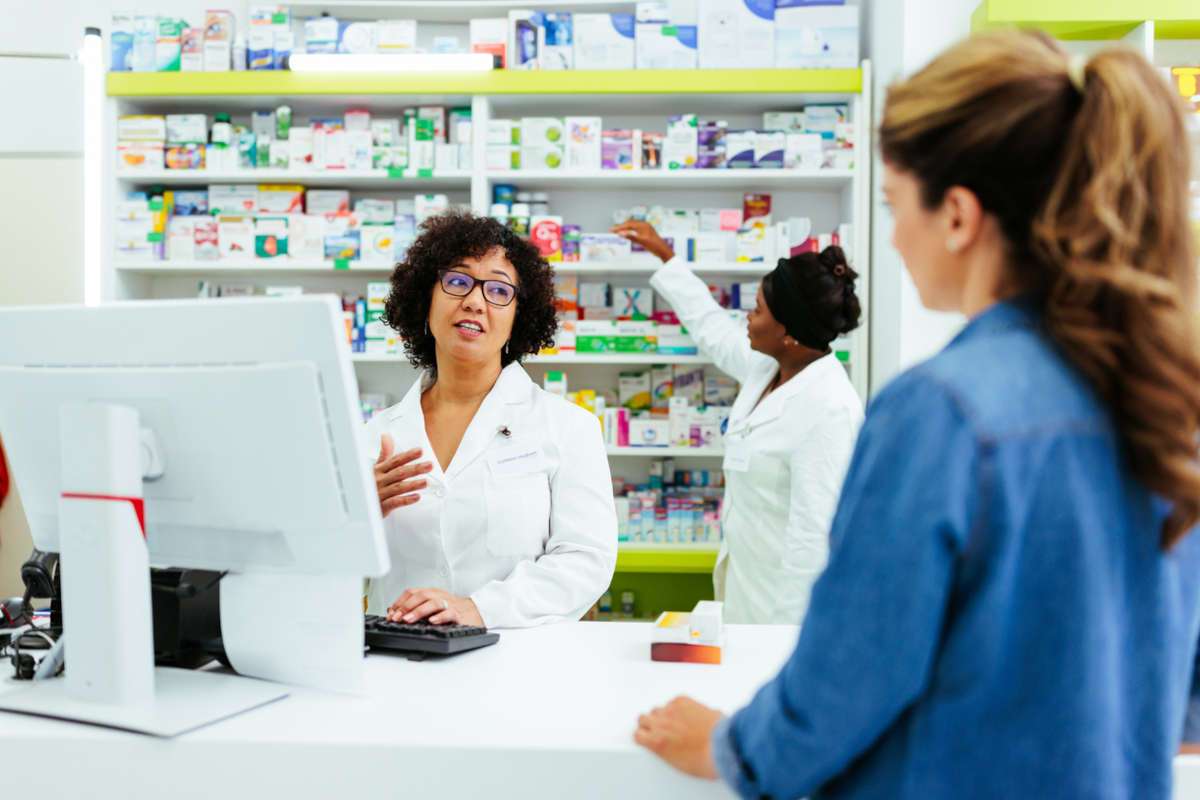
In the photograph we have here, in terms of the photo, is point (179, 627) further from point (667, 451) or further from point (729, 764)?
point (667, 451)

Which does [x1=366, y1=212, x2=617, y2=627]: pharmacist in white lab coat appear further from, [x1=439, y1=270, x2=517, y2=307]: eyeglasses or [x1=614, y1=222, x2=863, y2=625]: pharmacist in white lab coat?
[x1=614, y1=222, x2=863, y2=625]: pharmacist in white lab coat

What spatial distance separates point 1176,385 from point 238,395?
3.47 ft

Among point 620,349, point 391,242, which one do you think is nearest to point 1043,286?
point 620,349

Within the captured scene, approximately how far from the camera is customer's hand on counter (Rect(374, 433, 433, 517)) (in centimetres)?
212

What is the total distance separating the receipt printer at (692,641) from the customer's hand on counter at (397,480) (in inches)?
24.7

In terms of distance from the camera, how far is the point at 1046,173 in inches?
36.3

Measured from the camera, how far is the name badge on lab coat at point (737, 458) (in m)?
3.32

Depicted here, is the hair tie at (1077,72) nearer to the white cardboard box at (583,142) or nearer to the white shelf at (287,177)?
the white cardboard box at (583,142)

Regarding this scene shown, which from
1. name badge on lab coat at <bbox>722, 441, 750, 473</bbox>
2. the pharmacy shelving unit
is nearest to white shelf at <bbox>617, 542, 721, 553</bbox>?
the pharmacy shelving unit

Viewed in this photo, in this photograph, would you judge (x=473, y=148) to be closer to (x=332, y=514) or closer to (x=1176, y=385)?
(x=332, y=514)

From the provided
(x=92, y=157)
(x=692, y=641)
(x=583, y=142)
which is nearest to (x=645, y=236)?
(x=583, y=142)

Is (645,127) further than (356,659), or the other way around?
(645,127)

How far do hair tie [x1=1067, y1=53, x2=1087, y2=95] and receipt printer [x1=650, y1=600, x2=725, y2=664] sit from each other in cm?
105

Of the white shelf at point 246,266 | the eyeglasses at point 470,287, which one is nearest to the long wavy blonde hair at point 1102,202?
the eyeglasses at point 470,287
